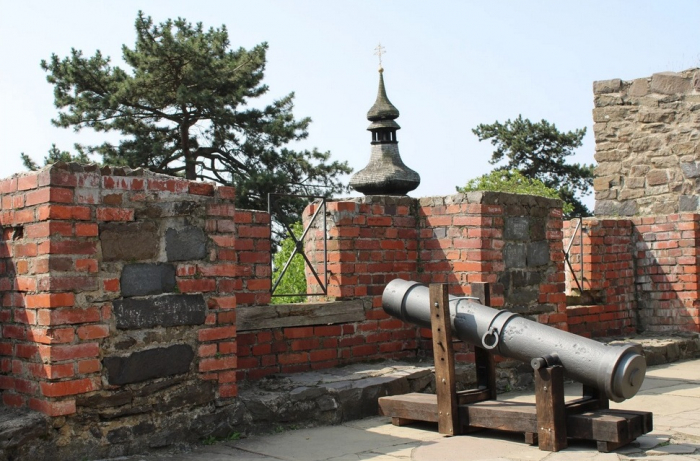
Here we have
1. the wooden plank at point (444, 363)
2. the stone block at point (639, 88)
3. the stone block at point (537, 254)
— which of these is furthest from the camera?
the stone block at point (639, 88)

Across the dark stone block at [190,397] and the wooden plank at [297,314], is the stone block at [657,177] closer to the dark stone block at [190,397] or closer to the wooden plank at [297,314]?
the wooden plank at [297,314]

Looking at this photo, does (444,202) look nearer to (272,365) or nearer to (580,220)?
(272,365)

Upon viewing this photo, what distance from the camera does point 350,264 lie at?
20.5 feet

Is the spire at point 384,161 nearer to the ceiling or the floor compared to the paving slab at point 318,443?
nearer to the ceiling

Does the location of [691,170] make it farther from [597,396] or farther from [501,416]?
[501,416]

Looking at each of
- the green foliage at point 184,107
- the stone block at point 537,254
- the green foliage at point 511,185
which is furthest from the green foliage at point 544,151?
the stone block at point 537,254

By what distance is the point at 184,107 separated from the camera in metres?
20.1

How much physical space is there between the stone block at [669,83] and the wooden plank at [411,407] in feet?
21.4

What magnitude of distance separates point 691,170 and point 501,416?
637 cm

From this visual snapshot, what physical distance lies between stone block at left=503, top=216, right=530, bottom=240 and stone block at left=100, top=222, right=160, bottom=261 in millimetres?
2967


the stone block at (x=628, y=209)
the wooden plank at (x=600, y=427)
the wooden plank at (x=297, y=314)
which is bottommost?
the wooden plank at (x=600, y=427)

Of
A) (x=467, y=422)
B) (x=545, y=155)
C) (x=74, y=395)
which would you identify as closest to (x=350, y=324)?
(x=467, y=422)

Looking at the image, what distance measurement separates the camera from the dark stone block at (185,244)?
4.64 m

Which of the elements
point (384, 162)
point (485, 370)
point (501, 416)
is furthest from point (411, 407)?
point (384, 162)
